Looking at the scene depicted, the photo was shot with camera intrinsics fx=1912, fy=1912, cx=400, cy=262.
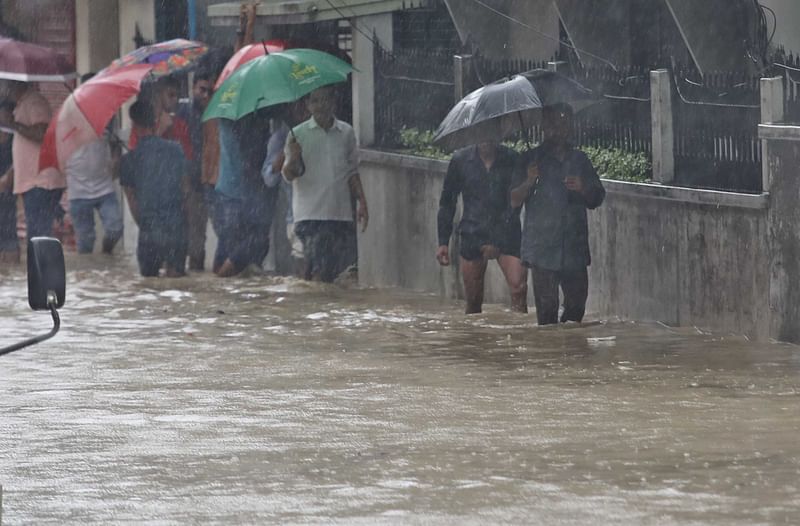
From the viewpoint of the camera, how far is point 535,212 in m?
12.1

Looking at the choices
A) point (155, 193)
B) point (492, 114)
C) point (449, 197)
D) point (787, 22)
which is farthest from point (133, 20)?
point (492, 114)

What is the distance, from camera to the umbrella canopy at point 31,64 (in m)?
18.3

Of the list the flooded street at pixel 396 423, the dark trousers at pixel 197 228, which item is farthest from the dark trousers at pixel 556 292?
the dark trousers at pixel 197 228

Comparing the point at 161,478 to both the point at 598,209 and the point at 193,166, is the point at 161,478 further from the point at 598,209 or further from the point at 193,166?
the point at 193,166

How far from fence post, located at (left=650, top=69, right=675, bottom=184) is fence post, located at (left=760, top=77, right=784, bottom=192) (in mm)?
1212

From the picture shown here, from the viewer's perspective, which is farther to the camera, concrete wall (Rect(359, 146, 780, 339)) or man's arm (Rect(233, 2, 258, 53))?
man's arm (Rect(233, 2, 258, 53))

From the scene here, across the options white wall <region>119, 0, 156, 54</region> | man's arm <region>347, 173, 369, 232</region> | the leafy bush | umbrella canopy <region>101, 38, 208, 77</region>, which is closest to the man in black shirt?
the leafy bush

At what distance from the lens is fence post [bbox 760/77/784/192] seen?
11414 millimetres

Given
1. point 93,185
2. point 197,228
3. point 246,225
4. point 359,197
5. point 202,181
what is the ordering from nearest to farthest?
point 359,197
point 246,225
point 202,181
point 197,228
point 93,185

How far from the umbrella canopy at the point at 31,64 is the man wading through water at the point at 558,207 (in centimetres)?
768

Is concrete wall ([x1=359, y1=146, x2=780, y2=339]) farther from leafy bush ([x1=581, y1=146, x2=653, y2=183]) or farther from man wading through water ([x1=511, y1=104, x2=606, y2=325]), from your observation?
man wading through water ([x1=511, y1=104, x2=606, y2=325])

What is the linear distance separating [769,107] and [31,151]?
9758 millimetres

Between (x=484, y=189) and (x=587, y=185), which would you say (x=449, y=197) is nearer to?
(x=484, y=189)

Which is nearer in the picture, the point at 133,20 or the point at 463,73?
the point at 463,73
